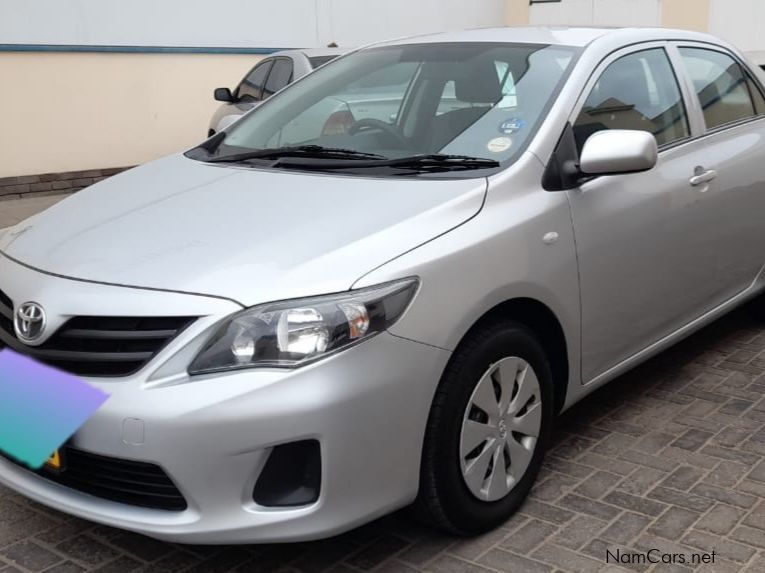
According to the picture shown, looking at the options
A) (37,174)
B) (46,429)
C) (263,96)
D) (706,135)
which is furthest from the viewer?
(37,174)

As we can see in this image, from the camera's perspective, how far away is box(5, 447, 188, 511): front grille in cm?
250

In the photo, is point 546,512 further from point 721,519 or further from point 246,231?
point 246,231

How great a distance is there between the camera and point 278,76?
9.28 metres

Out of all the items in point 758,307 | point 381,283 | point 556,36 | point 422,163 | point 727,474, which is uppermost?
point 556,36

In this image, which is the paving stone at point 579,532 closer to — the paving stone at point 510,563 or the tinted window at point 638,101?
the paving stone at point 510,563

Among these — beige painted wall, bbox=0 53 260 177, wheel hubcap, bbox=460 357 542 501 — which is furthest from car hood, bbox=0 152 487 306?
beige painted wall, bbox=0 53 260 177

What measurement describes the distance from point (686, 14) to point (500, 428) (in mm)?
14751

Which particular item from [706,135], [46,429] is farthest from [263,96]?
[46,429]

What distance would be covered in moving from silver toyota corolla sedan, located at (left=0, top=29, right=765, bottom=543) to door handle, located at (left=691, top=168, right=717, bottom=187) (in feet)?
0.04

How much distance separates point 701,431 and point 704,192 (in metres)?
1.05

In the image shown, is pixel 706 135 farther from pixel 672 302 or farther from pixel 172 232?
pixel 172 232

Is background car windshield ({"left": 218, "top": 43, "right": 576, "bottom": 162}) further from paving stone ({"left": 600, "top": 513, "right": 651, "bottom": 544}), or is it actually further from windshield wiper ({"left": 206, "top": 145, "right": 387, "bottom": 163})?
paving stone ({"left": 600, "top": 513, "right": 651, "bottom": 544})

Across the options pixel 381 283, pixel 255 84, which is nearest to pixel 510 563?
pixel 381 283

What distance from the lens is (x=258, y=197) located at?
10.3ft
